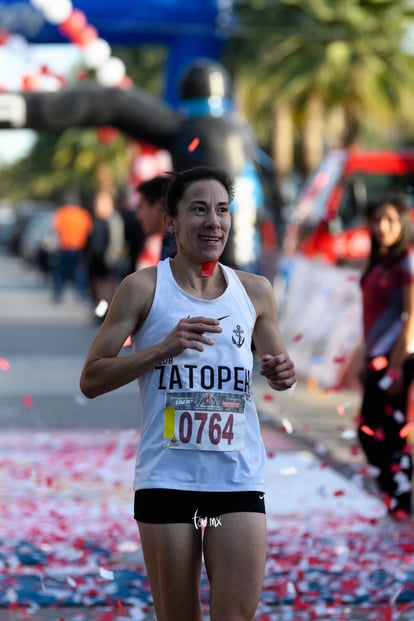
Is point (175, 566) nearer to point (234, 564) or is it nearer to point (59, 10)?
point (234, 564)

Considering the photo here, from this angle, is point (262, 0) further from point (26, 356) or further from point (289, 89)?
point (26, 356)

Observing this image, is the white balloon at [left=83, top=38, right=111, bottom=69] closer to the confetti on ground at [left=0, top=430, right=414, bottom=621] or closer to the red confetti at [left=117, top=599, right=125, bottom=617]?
the confetti on ground at [left=0, top=430, right=414, bottom=621]

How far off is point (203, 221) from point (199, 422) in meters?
0.56

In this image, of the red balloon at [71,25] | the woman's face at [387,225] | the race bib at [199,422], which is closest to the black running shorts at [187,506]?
the race bib at [199,422]

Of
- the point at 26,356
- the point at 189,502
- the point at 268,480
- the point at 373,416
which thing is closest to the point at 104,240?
the point at 26,356

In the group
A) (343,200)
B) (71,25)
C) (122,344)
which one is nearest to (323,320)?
(343,200)

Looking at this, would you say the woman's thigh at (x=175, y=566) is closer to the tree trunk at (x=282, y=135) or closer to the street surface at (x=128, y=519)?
the street surface at (x=128, y=519)

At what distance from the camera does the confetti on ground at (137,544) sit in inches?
234

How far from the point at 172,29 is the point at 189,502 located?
67.9 ft

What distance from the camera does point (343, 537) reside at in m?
7.09

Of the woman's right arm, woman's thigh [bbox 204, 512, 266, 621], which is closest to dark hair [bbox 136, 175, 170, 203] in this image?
the woman's right arm

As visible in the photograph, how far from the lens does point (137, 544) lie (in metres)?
6.91

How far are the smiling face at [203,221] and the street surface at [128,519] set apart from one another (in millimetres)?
1354

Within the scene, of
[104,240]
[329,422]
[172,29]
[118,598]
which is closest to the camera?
[118,598]
